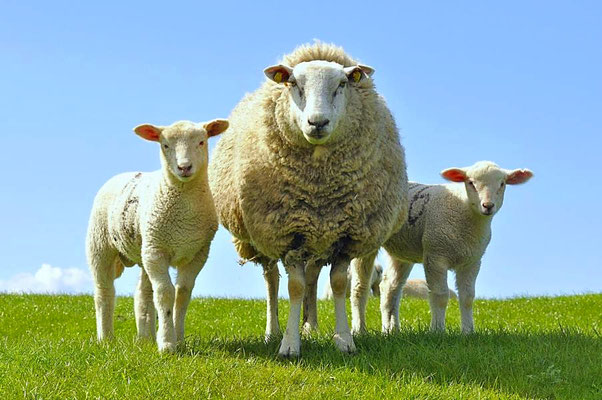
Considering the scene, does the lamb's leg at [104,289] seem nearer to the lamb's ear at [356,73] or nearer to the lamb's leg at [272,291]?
the lamb's leg at [272,291]

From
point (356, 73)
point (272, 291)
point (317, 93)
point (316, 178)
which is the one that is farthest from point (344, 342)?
point (356, 73)

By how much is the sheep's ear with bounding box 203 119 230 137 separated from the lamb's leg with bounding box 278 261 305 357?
1.64 meters

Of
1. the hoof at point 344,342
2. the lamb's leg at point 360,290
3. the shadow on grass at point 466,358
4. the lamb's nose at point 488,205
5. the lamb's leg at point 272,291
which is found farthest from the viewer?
the lamb's leg at point 360,290

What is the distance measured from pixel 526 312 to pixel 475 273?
16.3ft

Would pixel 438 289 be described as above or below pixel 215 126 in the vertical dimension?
below

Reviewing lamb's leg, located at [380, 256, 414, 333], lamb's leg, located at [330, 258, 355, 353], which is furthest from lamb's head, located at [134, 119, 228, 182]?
lamb's leg, located at [380, 256, 414, 333]

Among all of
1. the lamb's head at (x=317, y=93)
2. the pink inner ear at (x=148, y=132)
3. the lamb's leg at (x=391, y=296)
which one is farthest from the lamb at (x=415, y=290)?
the pink inner ear at (x=148, y=132)

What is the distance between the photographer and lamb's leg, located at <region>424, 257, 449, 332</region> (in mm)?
10164

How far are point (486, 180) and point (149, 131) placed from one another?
4.39 metres

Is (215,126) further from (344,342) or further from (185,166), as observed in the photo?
(344,342)

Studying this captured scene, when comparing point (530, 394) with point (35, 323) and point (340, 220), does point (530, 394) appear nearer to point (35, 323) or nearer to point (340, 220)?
point (340, 220)

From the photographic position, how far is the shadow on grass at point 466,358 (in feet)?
24.4

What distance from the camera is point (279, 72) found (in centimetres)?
831

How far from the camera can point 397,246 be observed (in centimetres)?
1080
